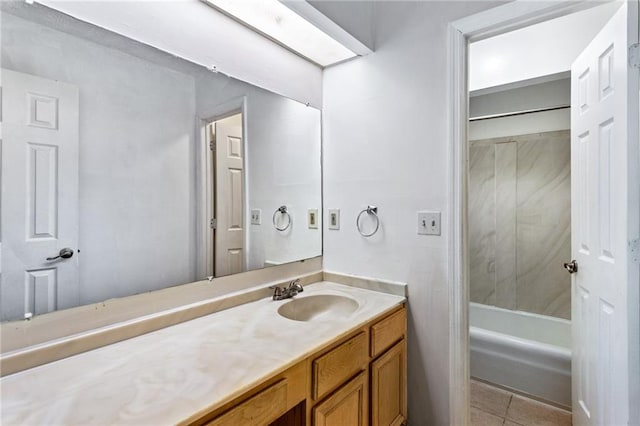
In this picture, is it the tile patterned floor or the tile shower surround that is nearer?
the tile patterned floor

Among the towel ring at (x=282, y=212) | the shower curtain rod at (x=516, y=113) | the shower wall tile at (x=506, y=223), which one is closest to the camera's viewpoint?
the towel ring at (x=282, y=212)

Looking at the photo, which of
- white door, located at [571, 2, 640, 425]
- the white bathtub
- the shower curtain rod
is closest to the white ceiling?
the shower curtain rod

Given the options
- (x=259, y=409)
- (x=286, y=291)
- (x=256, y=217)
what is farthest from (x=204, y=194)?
(x=259, y=409)

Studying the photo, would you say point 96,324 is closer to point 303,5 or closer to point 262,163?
point 262,163

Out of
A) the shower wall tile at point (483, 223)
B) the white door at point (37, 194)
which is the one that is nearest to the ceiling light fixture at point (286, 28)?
the white door at point (37, 194)

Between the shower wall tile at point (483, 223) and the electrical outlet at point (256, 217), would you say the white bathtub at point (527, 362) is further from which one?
the electrical outlet at point (256, 217)

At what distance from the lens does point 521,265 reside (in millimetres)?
2762

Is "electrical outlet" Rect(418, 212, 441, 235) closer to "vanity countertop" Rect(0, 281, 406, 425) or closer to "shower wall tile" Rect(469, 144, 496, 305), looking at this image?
"vanity countertop" Rect(0, 281, 406, 425)

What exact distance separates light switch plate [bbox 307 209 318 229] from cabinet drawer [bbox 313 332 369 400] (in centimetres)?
81

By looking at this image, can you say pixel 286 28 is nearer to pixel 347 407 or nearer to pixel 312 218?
pixel 312 218

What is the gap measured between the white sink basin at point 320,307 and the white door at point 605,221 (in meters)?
1.07

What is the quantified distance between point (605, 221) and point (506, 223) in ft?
Result: 5.10

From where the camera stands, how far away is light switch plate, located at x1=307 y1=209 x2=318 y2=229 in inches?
75.5

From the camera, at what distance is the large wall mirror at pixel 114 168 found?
2.91 feet
